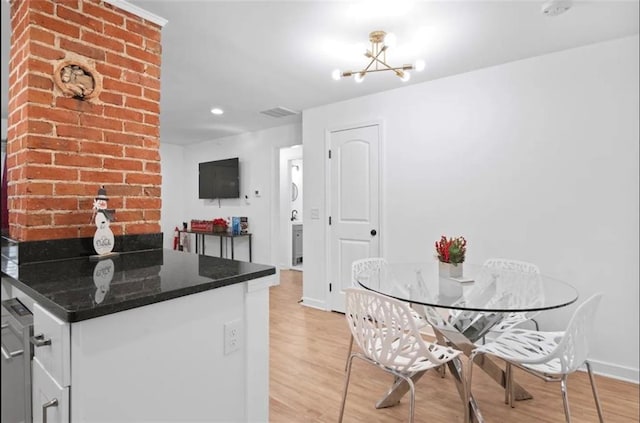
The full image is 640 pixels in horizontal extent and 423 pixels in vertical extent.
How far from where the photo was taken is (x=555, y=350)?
164cm

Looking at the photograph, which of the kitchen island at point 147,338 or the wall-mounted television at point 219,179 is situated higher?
the wall-mounted television at point 219,179

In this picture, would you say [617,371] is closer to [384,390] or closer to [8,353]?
[384,390]

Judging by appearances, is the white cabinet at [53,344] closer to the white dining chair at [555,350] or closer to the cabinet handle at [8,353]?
the cabinet handle at [8,353]

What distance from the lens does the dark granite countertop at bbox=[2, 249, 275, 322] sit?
1.05 meters

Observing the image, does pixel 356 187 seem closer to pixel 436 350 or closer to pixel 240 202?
pixel 436 350

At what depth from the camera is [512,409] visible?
7.09ft

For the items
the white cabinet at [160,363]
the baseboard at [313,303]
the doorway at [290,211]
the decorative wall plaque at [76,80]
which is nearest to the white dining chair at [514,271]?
the white cabinet at [160,363]

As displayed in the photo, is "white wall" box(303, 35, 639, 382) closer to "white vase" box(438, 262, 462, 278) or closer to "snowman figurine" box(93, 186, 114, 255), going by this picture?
"white vase" box(438, 262, 462, 278)

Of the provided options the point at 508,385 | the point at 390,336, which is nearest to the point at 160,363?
the point at 390,336

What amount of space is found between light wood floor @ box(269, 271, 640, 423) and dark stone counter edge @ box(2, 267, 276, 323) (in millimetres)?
1149

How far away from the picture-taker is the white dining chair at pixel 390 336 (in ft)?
5.51

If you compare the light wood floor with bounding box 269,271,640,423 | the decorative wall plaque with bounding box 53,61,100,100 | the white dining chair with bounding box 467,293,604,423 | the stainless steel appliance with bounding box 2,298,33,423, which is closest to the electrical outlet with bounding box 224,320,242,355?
the stainless steel appliance with bounding box 2,298,33,423

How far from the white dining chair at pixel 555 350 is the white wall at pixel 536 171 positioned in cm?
94

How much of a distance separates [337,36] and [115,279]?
201 centimetres
